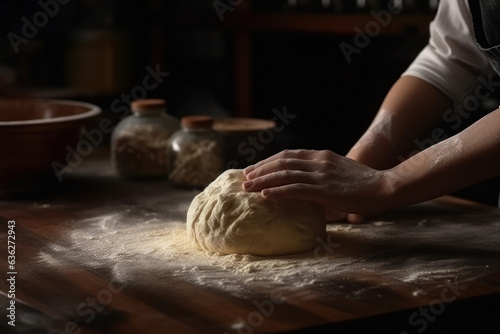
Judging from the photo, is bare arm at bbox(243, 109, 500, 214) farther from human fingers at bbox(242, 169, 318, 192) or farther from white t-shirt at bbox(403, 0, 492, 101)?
white t-shirt at bbox(403, 0, 492, 101)

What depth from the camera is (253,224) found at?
4.70 feet

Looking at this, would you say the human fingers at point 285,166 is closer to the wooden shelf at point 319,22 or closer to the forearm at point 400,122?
the forearm at point 400,122

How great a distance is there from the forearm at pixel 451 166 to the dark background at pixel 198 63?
137 cm

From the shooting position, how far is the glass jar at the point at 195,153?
197 cm

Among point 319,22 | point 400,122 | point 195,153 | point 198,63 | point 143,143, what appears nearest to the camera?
point 400,122

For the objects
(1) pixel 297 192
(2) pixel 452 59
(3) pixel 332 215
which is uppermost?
(2) pixel 452 59

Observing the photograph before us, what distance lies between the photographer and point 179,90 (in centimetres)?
417

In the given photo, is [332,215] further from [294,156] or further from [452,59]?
[452,59]

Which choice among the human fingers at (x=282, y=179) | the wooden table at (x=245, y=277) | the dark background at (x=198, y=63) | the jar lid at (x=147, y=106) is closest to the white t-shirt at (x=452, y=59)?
the wooden table at (x=245, y=277)

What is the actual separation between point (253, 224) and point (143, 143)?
0.74 metres

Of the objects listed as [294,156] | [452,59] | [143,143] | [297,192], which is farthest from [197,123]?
[452,59]

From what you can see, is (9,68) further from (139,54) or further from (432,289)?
(432,289)

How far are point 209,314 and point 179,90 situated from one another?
123 inches

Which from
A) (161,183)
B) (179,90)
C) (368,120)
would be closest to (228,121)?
(161,183)
